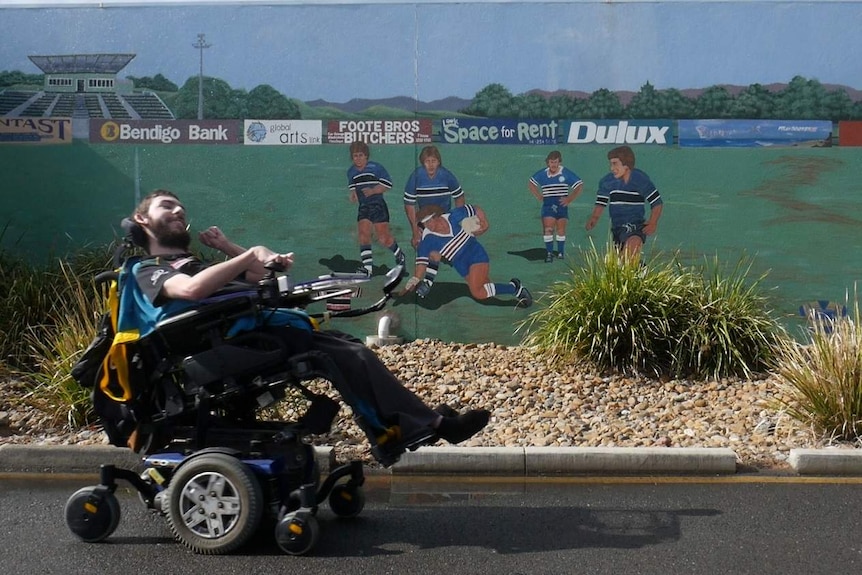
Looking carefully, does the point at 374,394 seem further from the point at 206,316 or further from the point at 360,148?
the point at 360,148

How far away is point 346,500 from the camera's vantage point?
6.27 meters

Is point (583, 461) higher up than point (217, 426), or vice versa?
point (217, 426)

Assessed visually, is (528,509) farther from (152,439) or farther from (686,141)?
(686,141)

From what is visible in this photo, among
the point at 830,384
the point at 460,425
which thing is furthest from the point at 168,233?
the point at 830,384

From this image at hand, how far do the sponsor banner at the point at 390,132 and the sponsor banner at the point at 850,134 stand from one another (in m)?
4.42

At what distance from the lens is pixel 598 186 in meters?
11.6

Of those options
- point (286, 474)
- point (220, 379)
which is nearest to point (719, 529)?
point (286, 474)

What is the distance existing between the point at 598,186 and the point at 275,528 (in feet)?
22.6

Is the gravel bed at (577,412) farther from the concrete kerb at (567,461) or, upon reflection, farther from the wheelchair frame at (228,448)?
the wheelchair frame at (228,448)

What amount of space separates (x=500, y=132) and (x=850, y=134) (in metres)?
3.78

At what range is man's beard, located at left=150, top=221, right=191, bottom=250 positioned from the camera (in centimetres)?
593

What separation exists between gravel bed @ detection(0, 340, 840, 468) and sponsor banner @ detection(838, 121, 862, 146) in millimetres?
3623

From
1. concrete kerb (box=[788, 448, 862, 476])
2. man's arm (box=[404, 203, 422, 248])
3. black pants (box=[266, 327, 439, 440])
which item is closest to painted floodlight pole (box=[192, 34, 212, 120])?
man's arm (box=[404, 203, 422, 248])

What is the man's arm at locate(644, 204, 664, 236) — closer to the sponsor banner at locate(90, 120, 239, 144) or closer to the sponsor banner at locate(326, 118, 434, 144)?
the sponsor banner at locate(326, 118, 434, 144)
